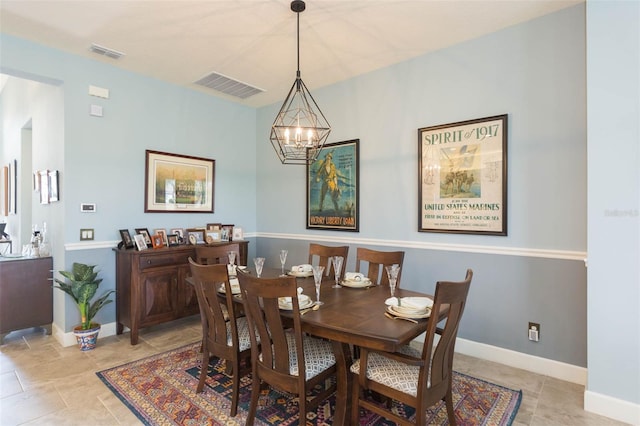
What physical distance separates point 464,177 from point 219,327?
2.40m

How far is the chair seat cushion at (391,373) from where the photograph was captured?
5.54 ft

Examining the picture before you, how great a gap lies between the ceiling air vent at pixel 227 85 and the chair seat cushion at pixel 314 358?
10.1 ft

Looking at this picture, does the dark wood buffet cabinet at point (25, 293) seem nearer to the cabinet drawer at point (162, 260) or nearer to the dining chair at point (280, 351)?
the cabinet drawer at point (162, 260)

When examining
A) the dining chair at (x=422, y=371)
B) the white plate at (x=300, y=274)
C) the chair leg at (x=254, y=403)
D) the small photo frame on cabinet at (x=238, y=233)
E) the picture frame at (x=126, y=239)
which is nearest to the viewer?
the dining chair at (x=422, y=371)

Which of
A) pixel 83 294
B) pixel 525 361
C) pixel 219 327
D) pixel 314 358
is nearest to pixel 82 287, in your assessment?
pixel 83 294

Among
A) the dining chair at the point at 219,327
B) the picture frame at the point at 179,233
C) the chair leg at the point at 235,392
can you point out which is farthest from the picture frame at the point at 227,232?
the chair leg at the point at 235,392

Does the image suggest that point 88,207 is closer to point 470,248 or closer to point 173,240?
point 173,240

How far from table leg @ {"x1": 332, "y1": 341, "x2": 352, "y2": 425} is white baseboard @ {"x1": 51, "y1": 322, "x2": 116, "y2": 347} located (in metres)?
Result: 2.82

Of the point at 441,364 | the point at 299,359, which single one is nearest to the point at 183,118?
the point at 299,359

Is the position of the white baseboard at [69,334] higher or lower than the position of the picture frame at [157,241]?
lower

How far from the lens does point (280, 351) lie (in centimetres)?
182

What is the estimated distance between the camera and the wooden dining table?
5.27 ft

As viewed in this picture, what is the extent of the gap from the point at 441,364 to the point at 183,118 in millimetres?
3890

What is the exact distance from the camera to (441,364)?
175 cm
